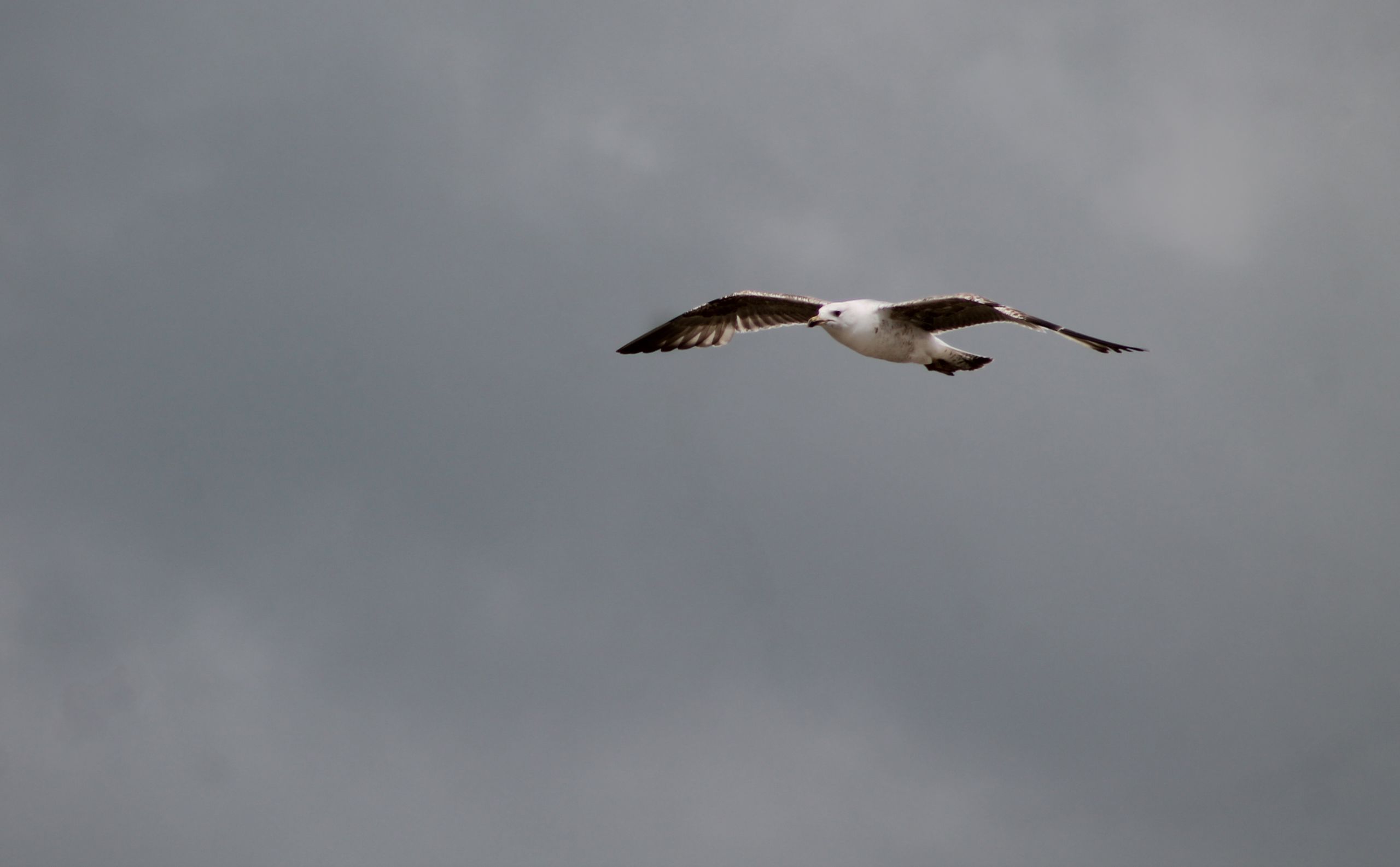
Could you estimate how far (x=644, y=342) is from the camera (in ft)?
131

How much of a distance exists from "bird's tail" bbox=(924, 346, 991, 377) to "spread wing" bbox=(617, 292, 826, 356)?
4.81 metres

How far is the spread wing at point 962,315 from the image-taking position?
3170 cm

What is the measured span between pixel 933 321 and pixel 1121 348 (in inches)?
265

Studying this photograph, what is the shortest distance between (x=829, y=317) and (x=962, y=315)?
3275 mm

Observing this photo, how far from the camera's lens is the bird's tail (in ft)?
114

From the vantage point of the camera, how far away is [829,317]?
3484 centimetres

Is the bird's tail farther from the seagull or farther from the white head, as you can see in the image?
the white head

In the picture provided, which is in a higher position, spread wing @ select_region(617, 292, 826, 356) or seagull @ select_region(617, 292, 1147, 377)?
spread wing @ select_region(617, 292, 826, 356)

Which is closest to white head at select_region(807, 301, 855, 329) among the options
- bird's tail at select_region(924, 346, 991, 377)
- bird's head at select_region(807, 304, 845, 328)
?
bird's head at select_region(807, 304, 845, 328)

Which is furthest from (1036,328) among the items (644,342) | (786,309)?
(644,342)

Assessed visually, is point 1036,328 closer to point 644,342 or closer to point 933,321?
point 933,321

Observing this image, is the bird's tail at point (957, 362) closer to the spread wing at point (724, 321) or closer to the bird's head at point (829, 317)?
the bird's head at point (829, 317)

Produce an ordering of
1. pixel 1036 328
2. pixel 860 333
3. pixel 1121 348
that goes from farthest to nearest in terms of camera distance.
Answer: pixel 860 333 → pixel 1036 328 → pixel 1121 348

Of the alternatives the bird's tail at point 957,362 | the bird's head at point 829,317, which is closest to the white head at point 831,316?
the bird's head at point 829,317
